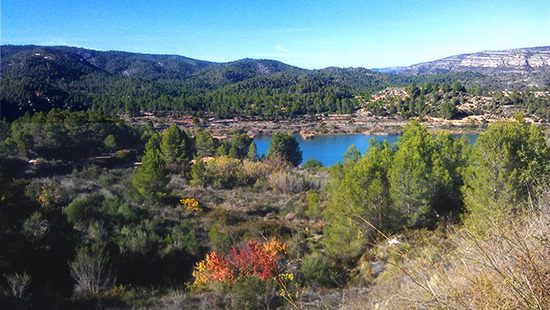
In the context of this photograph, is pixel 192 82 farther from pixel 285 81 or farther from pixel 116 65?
pixel 116 65

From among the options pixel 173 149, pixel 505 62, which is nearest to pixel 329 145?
pixel 173 149

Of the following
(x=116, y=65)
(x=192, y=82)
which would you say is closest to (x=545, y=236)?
(x=192, y=82)

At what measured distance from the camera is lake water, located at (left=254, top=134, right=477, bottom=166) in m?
36.2

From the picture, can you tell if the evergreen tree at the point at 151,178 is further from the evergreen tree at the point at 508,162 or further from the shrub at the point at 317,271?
the evergreen tree at the point at 508,162

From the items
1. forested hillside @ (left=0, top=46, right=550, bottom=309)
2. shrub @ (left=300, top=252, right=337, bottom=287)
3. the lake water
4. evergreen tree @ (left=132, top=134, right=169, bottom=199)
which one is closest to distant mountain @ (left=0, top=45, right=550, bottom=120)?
the lake water

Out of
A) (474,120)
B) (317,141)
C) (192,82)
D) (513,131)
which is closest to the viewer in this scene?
(513,131)

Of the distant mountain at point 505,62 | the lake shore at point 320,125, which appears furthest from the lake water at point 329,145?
the distant mountain at point 505,62

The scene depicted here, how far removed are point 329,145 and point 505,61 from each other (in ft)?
407

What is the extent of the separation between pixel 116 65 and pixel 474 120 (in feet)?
378

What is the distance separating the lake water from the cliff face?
79980 millimetres

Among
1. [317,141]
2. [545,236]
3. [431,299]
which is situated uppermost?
[545,236]

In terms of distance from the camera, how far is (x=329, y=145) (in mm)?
42094

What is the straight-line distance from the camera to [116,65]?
121m

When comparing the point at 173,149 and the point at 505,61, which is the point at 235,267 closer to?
the point at 173,149
